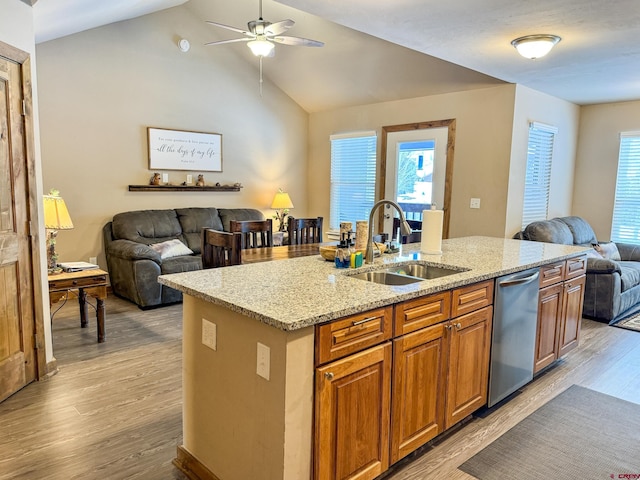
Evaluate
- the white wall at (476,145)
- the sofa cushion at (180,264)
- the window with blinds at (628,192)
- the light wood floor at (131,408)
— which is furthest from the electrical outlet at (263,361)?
the window with blinds at (628,192)

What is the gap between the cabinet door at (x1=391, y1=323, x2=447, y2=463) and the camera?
6.59 ft

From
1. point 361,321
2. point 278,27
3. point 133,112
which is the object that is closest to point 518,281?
point 361,321

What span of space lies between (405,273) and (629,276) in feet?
11.2

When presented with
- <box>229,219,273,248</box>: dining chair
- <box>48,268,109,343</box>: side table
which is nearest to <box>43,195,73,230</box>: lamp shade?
A: <box>48,268,109,343</box>: side table

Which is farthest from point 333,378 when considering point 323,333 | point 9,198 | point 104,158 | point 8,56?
point 104,158

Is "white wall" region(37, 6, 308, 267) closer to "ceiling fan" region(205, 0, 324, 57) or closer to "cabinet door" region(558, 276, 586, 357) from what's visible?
"ceiling fan" region(205, 0, 324, 57)

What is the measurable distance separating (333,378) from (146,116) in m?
5.01

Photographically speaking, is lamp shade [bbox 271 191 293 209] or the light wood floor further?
lamp shade [bbox 271 191 293 209]

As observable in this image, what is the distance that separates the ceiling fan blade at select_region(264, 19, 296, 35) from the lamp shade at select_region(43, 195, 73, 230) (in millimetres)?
2304

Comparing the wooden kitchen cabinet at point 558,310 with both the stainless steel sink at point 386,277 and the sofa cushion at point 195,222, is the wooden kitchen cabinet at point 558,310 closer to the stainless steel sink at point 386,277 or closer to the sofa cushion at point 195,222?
the stainless steel sink at point 386,277

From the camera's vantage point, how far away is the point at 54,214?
356cm

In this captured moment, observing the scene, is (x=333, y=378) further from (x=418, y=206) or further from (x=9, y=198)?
(x=418, y=206)

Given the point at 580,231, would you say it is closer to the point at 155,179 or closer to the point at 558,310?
the point at 558,310

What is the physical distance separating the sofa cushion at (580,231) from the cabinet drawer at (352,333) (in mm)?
4704
